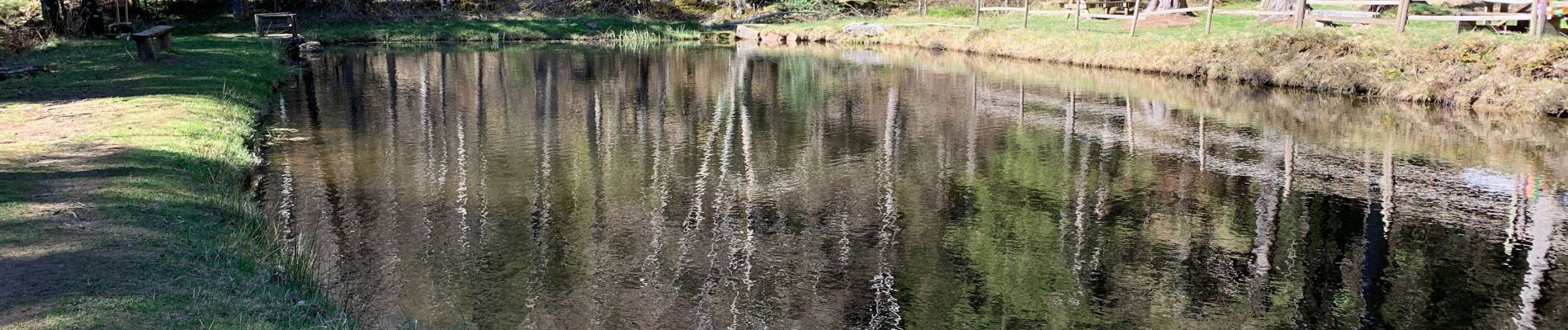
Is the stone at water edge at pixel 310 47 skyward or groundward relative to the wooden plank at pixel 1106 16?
groundward

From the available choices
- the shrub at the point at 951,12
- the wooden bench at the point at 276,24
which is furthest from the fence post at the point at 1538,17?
the wooden bench at the point at 276,24

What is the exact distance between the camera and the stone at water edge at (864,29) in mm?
43375

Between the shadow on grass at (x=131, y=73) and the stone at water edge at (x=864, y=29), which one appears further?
the stone at water edge at (x=864, y=29)

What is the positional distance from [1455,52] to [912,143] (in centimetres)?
1053

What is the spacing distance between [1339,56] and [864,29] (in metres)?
23.2

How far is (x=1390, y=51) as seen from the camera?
830 inches

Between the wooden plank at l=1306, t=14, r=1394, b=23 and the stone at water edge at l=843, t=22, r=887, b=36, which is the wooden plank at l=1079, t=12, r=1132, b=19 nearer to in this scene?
the wooden plank at l=1306, t=14, r=1394, b=23

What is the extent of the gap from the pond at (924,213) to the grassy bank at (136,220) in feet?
1.76

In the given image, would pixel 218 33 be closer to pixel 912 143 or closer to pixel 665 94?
pixel 665 94

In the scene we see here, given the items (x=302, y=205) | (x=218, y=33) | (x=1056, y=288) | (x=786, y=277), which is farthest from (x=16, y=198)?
(x=218, y=33)

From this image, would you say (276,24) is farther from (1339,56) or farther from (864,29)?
(1339,56)

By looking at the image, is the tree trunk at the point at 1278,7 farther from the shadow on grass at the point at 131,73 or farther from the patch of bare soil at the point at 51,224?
the patch of bare soil at the point at 51,224

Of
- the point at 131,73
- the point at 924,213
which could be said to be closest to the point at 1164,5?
the point at 924,213

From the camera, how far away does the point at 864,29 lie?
44.0 m
